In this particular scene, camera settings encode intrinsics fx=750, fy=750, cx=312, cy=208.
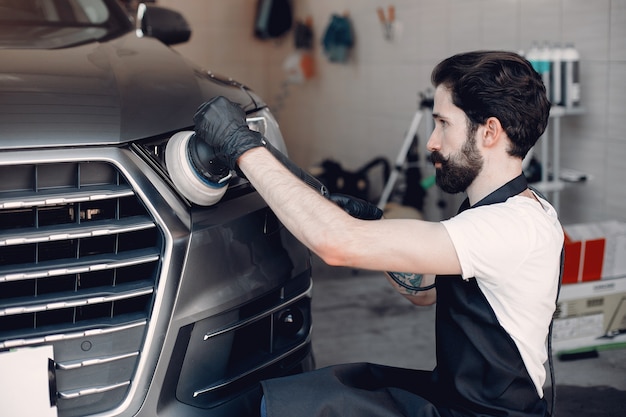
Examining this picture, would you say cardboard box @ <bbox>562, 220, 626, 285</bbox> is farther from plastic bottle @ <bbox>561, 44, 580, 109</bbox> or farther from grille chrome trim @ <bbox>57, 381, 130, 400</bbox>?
grille chrome trim @ <bbox>57, 381, 130, 400</bbox>

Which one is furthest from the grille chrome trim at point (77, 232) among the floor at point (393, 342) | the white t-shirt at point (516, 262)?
the floor at point (393, 342)

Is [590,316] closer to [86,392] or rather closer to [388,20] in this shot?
[86,392]

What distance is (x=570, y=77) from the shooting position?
387 cm

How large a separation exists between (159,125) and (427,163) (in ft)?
12.8

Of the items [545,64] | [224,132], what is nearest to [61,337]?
[224,132]

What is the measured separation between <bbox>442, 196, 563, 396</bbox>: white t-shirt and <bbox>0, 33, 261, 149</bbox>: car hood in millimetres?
767

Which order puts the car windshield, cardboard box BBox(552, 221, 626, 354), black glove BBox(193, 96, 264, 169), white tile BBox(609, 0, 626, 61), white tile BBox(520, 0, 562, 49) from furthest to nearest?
white tile BBox(520, 0, 562, 49) → white tile BBox(609, 0, 626, 61) → cardboard box BBox(552, 221, 626, 354) → the car windshield → black glove BBox(193, 96, 264, 169)

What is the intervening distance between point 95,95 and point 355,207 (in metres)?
0.71

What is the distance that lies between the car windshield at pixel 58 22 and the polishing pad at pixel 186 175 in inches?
30.6

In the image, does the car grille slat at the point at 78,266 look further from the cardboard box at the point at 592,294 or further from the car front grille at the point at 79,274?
the cardboard box at the point at 592,294

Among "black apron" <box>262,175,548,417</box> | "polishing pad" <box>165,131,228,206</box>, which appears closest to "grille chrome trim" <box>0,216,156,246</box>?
"polishing pad" <box>165,131,228,206</box>

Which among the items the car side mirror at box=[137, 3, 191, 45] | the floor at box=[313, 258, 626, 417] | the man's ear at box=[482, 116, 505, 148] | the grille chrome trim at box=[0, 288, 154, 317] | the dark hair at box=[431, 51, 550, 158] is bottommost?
the floor at box=[313, 258, 626, 417]

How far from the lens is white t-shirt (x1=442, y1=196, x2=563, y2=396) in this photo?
166cm

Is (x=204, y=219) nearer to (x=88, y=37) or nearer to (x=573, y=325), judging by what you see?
(x=88, y=37)
